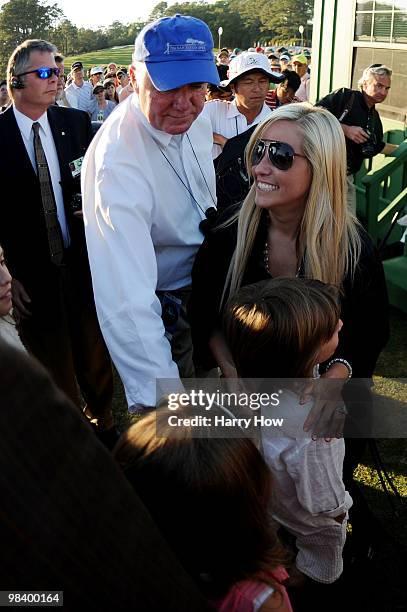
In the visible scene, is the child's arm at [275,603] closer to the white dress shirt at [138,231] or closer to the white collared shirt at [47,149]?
the white dress shirt at [138,231]

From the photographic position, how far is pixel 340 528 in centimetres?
191

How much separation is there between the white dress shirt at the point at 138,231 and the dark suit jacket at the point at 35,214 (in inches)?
47.0

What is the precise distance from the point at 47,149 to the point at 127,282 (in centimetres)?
175

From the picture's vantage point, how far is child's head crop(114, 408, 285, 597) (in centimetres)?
116

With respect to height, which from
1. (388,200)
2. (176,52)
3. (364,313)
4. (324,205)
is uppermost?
(176,52)

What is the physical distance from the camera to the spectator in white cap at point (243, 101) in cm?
471

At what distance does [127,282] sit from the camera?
1831 mm

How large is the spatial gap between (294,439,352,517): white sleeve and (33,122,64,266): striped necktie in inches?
78.3

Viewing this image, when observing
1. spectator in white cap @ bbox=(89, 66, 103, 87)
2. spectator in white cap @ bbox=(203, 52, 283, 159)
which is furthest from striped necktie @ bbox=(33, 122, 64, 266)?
spectator in white cap @ bbox=(89, 66, 103, 87)

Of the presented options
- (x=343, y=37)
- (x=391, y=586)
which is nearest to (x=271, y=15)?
(x=343, y=37)

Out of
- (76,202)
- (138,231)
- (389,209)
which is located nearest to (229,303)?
(138,231)

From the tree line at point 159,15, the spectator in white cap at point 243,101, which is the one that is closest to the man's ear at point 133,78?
Answer: the spectator in white cap at point 243,101

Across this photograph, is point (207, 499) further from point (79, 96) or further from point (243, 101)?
point (79, 96)

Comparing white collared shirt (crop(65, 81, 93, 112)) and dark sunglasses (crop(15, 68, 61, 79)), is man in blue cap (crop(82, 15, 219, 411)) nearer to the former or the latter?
dark sunglasses (crop(15, 68, 61, 79))
